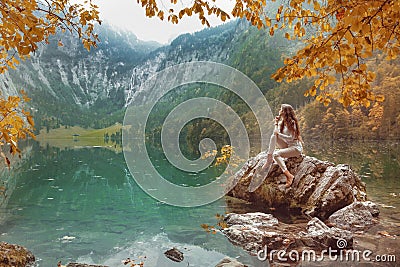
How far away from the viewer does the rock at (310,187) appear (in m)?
10.6

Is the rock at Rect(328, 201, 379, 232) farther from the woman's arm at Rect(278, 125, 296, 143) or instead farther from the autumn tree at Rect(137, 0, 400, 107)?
the autumn tree at Rect(137, 0, 400, 107)

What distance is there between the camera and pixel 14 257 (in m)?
6.84

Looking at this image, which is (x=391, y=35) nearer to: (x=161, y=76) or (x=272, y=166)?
(x=272, y=166)

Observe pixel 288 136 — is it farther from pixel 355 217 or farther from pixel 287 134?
pixel 355 217

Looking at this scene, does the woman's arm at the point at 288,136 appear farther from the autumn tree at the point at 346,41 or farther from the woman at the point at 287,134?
the autumn tree at the point at 346,41

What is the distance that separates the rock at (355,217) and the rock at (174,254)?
4707 mm

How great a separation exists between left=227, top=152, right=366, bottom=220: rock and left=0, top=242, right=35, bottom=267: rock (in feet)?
27.3

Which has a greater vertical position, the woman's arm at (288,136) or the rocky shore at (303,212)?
the woman's arm at (288,136)

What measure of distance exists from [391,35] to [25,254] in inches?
324

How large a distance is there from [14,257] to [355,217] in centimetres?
902

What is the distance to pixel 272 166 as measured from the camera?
12.5 m

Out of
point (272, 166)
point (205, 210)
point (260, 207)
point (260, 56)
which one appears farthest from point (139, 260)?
point (260, 56)

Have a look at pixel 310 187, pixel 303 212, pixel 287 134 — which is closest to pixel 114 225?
pixel 303 212

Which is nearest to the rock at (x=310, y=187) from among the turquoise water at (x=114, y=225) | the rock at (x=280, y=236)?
the turquoise water at (x=114, y=225)
